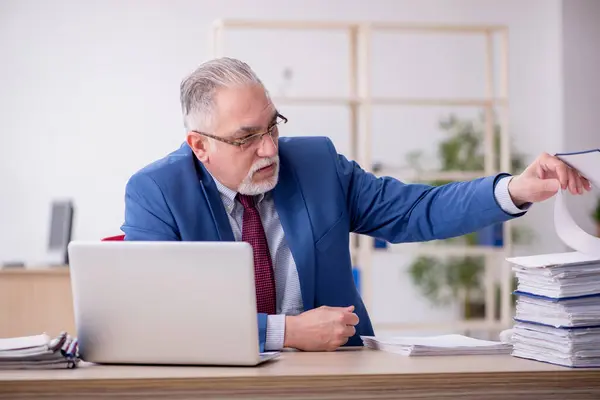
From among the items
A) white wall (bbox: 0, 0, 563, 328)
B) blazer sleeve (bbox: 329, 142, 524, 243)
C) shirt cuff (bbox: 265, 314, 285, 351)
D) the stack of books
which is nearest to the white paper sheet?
the stack of books

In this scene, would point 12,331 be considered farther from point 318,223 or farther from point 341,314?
point 341,314

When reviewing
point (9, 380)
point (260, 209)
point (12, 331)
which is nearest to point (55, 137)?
point (12, 331)

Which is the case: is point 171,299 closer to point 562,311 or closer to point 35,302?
point 562,311

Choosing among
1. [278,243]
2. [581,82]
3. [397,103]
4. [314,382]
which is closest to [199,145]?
[278,243]

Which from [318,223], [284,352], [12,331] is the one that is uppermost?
[318,223]

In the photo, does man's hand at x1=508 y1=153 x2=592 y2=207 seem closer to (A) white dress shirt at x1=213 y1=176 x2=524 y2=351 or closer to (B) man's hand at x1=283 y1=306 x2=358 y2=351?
(A) white dress shirt at x1=213 y1=176 x2=524 y2=351

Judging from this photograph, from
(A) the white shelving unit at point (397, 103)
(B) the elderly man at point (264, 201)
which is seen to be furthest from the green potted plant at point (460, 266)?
(B) the elderly man at point (264, 201)

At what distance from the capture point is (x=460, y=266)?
5.48 metres

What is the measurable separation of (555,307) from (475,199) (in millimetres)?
531

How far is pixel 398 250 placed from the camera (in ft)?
17.0

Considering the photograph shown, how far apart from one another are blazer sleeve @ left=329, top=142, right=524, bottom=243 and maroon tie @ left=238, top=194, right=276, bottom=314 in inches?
10.8

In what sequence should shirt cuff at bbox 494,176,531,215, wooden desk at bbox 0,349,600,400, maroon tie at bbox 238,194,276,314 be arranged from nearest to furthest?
wooden desk at bbox 0,349,600,400 < shirt cuff at bbox 494,176,531,215 < maroon tie at bbox 238,194,276,314

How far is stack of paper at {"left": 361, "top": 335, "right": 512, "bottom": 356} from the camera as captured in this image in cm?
172

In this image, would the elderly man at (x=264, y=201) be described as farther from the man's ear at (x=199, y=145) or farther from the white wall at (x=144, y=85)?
the white wall at (x=144, y=85)
